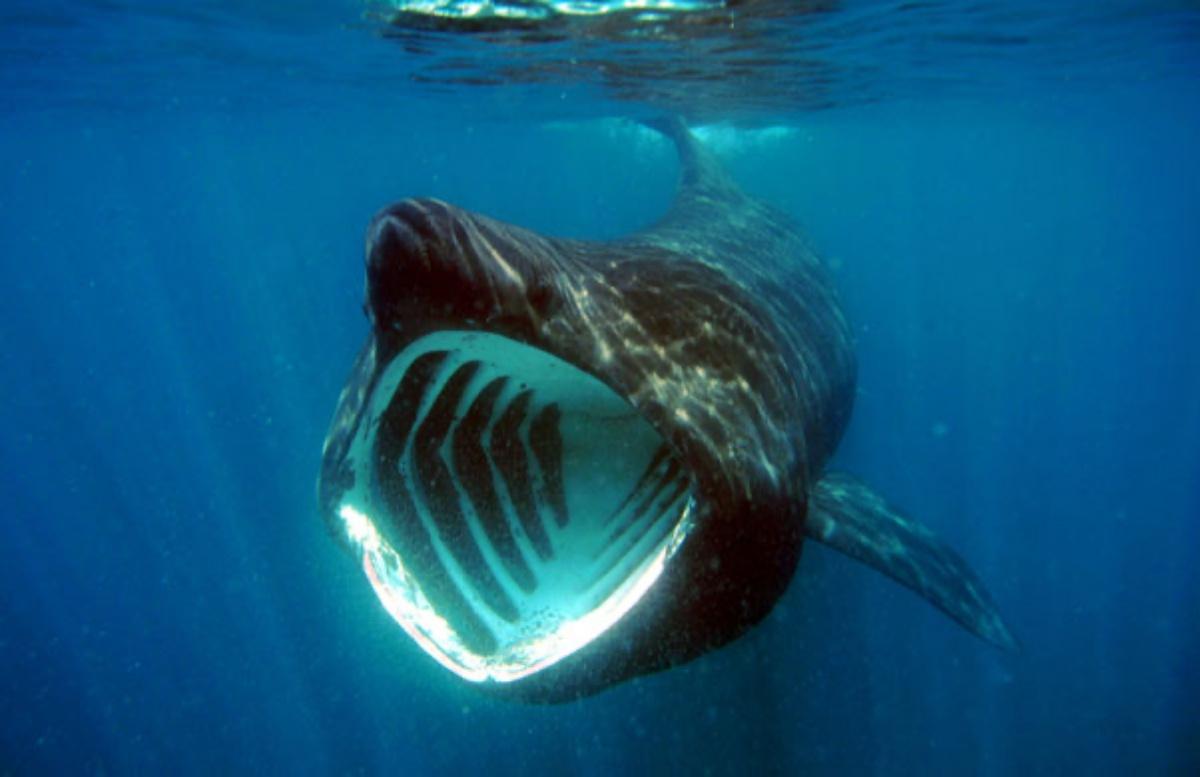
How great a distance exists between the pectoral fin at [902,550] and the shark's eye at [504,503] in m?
0.94

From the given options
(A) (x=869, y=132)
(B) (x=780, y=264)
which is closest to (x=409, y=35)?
(B) (x=780, y=264)

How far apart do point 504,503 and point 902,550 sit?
215 centimetres

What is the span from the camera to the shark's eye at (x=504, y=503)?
2.46 metres

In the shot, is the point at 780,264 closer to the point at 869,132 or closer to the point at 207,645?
the point at 207,645

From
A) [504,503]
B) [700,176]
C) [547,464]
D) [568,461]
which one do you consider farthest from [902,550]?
[700,176]

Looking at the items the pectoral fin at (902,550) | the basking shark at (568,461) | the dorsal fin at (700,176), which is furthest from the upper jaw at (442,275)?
the dorsal fin at (700,176)

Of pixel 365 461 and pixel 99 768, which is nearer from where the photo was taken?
pixel 365 461

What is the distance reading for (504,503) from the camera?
3.30 metres

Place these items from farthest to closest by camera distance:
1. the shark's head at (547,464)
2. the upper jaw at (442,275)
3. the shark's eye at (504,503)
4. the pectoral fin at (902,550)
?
1. the pectoral fin at (902,550)
2. the shark's eye at (504,503)
3. the shark's head at (547,464)
4. the upper jaw at (442,275)

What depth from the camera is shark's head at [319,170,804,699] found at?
2285 mm

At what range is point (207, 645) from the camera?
17500 mm

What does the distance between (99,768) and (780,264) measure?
693 inches

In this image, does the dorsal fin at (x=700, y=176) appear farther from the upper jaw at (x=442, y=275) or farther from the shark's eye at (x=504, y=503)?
the upper jaw at (x=442, y=275)

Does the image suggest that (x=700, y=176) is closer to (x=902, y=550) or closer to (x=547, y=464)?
(x=902, y=550)
